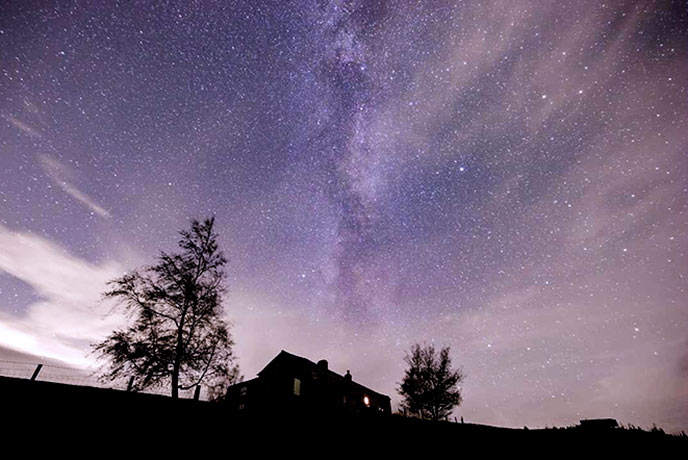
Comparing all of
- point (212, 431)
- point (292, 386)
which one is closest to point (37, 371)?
point (212, 431)

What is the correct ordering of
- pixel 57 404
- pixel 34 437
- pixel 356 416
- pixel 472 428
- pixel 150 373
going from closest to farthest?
pixel 34 437 → pixel 57 404 → pixel 356 416 → pixel 472 428 → pixel 150 373

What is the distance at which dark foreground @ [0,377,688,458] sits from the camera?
471 centimetres

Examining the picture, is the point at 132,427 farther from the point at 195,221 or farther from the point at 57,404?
the point at 195,221

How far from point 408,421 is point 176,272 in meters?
21.0

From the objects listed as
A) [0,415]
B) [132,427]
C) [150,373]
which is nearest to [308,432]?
[132,427]

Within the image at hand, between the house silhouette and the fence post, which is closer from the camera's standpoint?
the fence post

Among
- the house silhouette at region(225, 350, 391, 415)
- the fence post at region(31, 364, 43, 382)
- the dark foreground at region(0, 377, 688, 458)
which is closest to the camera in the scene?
the dark foreground at region(0, 377, 688, 458)

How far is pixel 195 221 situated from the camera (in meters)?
24.5

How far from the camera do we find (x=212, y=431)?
535 centimetres

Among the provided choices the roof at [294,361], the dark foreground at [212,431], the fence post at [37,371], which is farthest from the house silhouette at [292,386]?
the dark foreground at [212,431]

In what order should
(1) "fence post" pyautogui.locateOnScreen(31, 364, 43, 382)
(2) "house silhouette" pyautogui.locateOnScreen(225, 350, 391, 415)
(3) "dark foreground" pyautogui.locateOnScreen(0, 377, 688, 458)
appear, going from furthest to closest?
(2) "house silhouette" pyautogui.locateOnScreen(225, 350, 391, 415) → (1) "fence post" pyautogui.locateOnScreen(31, 364, 43, 382) → (3) "dark foreground" pyautogui.locateOnScreen(0, 377, 688, 458)

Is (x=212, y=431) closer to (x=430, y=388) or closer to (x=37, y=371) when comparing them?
(x=37, y=371)

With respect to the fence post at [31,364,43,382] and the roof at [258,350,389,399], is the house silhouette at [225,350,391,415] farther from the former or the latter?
the fence post at [31,364,43,382]

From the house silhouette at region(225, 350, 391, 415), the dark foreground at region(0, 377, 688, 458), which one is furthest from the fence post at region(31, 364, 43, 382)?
the house silhouette at region(225, 350, 391, 415)
